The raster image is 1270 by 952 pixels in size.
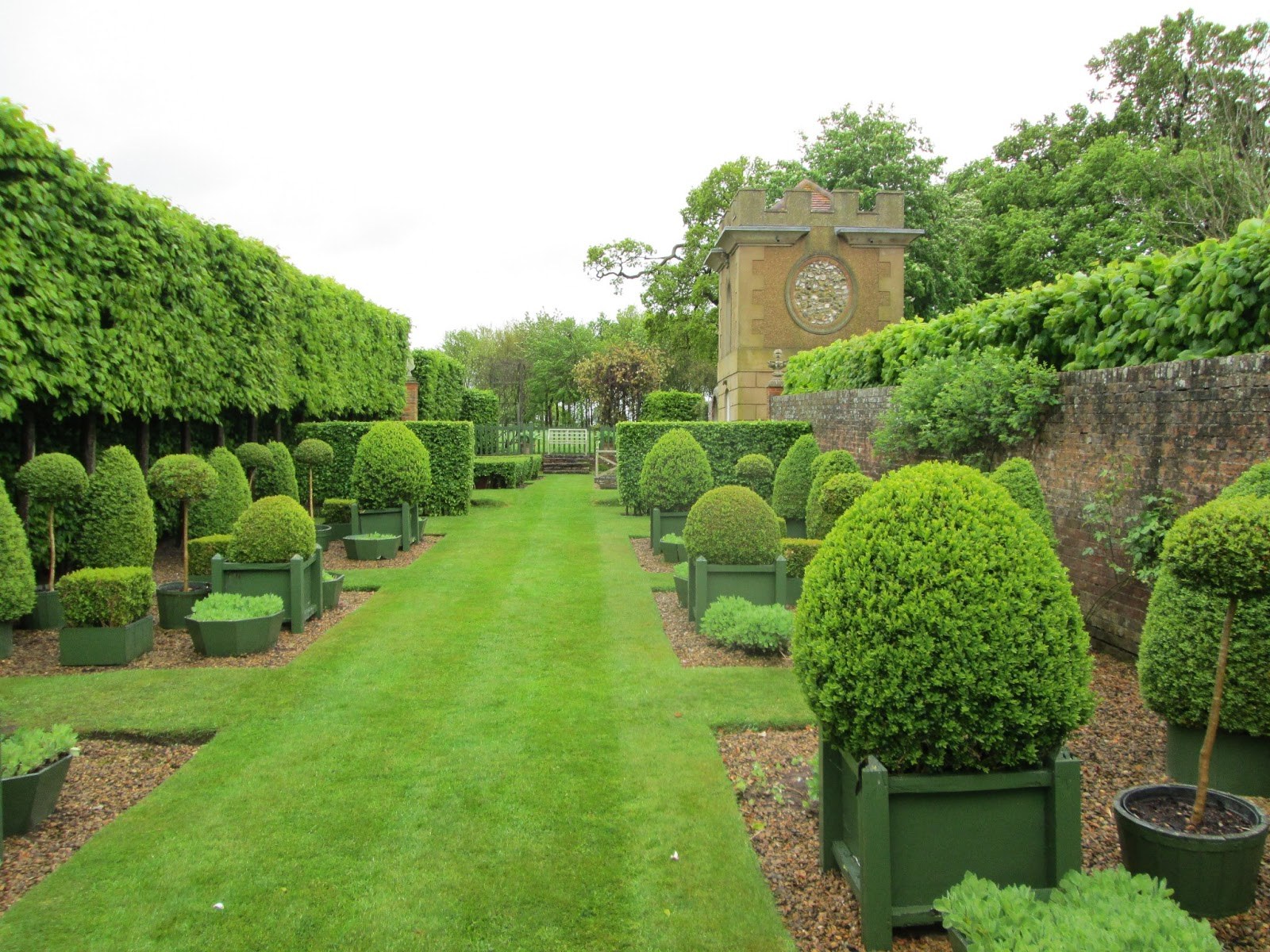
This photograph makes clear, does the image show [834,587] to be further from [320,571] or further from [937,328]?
[937,328]

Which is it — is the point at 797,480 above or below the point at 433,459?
below

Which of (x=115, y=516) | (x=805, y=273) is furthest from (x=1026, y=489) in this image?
(x=805, y=273)

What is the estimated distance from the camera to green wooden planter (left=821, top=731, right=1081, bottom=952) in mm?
3021

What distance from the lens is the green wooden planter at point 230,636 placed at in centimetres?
690

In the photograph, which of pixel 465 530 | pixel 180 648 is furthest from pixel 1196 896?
pixel 465 530

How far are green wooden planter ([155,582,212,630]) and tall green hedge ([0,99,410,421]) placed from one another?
6.71 feet

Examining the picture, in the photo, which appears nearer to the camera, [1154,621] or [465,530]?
[1154,621]

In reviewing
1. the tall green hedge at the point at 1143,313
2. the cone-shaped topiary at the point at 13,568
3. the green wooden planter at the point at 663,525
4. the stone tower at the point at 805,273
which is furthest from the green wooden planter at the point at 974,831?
the stone tower at the point at 805,273

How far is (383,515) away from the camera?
12.6 m

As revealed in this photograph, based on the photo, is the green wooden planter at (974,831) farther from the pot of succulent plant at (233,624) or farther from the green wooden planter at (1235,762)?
the pot of succulent plant at (233,624)

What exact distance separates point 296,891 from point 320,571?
529 cm

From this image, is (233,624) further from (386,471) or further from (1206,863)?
(1206,863)

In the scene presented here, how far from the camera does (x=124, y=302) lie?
8.77 meters

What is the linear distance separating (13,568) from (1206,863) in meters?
7.74
